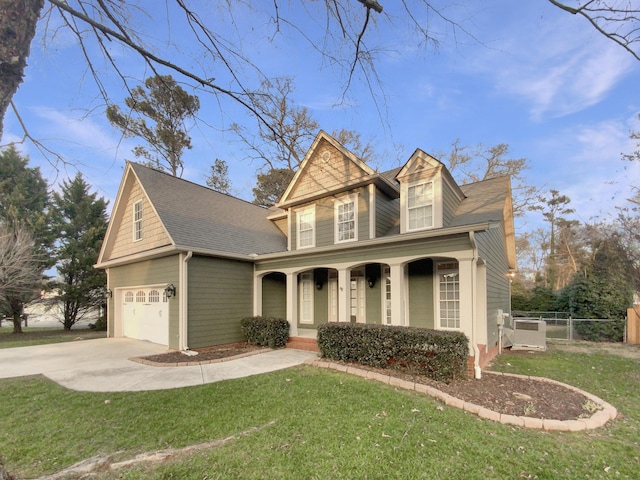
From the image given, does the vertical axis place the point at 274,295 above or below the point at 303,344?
above

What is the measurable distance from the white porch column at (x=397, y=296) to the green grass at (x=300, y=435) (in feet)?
7.51

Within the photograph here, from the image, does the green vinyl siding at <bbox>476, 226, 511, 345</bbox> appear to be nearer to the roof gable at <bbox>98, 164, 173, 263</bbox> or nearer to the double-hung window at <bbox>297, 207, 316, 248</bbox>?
the double-hung window at <bbox>297, 207, 316, 248</bbox>

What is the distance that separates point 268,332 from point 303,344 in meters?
1.12

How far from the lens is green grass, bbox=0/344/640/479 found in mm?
3109

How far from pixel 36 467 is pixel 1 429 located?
1.55 metres

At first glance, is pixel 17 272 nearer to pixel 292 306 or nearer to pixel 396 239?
pixel 292 306

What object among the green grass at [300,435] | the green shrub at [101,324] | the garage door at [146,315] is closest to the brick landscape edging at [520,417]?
the green grass at [300,435]

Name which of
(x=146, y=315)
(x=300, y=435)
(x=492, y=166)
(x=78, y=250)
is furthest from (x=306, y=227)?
(x=492, y=166)

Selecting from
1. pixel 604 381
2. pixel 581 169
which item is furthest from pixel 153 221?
pixel 581 169

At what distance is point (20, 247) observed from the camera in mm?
14539

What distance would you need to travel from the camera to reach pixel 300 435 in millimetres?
3740

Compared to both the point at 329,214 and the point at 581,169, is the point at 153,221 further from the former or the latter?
the point at 581,169

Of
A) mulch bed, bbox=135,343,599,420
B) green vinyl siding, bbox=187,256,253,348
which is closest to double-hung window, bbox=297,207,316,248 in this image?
green vinyl siding, bbox=187,256,253,348

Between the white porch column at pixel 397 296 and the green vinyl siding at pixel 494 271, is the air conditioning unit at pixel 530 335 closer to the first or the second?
the green vinyl siding at pixel 494 271
